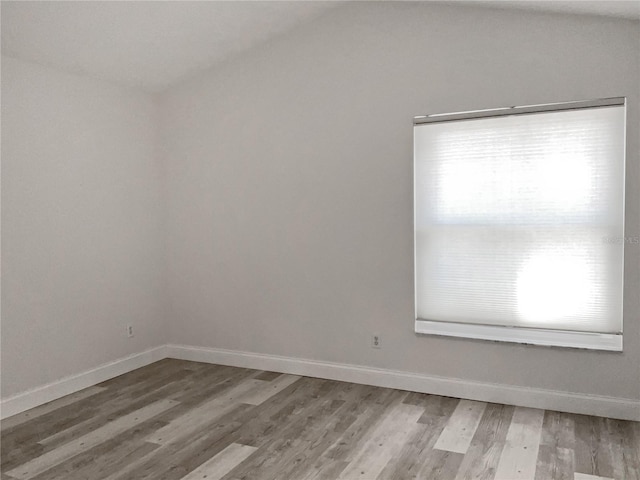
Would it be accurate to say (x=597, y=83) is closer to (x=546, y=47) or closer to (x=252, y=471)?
(x=546, y=47)

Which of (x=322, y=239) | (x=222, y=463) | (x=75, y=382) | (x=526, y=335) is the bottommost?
(x=222, y=463)

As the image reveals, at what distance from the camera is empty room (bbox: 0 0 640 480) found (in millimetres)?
3551

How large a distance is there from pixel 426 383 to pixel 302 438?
126 centimetres

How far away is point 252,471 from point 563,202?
274 centimetres

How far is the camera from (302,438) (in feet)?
11.5

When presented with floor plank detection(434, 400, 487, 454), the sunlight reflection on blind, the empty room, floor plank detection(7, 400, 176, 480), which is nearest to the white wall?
the empty room

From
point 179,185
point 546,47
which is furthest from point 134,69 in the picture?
point 546,47

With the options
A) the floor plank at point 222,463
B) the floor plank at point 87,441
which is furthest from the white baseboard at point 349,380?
the floor plank at point 222,463

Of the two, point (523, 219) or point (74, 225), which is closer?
point (523, 219)

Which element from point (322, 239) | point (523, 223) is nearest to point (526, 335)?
point (523, 223)

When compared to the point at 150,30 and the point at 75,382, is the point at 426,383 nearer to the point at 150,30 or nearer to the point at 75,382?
the point at 75,382

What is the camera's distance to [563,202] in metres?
3.84

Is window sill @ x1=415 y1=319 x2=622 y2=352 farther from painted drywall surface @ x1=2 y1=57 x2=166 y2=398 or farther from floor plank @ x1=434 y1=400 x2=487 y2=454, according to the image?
painted drywall surface @ x1=2 y1=57 x2=166 y2=398

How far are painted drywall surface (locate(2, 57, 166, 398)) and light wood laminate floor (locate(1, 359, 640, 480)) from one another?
534 millimetres
